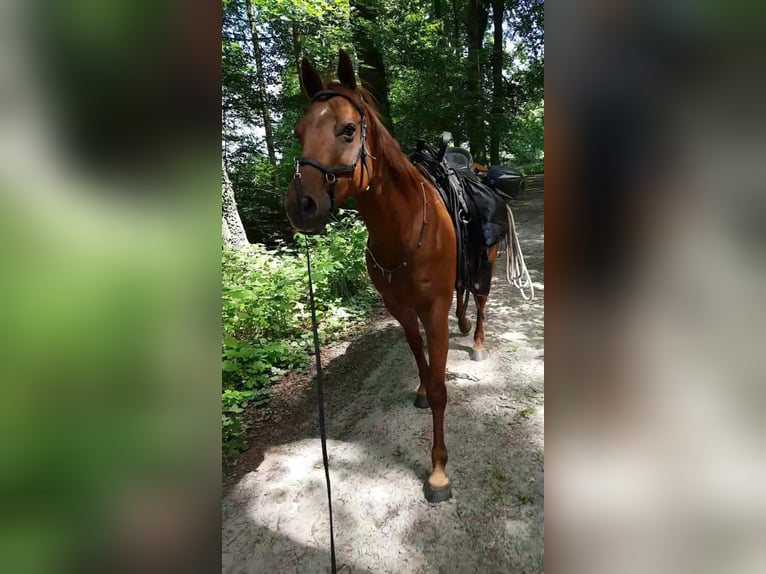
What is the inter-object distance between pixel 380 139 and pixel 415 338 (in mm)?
1484

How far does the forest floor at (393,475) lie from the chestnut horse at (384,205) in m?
0.26

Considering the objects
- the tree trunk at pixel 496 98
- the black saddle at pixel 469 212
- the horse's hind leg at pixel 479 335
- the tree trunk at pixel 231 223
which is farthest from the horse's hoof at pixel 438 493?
the tree trunk at pixel 496 98

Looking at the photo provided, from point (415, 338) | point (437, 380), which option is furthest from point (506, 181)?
point (437, 380)

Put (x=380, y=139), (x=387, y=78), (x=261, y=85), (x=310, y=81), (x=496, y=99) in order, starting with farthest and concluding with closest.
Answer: (x=496, y=99) < (x=387, y=78) < (x=261, y=85) < (x=380, y=139) < (x=310, y=81)

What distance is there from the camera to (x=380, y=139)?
1955 millimetres

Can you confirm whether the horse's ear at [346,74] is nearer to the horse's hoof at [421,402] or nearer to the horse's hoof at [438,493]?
the horse's hoof at [438,493]

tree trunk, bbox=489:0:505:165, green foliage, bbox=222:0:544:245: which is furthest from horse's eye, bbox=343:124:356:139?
tree trunk, bbox=489:0:505:165

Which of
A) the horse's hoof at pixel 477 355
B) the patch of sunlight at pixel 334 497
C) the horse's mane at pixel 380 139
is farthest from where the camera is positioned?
the horse's hoof at pixel 477 355

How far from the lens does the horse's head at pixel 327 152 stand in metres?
1.55

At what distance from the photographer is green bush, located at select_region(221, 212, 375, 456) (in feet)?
11.5

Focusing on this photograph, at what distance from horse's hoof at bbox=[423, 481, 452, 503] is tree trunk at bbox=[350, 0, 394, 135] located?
17.8ft

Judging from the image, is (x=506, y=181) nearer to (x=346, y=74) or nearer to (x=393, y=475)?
(x=346, y=74)
